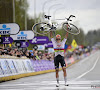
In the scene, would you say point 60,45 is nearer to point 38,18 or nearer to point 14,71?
point 14,71

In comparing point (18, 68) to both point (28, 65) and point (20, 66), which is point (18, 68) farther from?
point (28, 65)

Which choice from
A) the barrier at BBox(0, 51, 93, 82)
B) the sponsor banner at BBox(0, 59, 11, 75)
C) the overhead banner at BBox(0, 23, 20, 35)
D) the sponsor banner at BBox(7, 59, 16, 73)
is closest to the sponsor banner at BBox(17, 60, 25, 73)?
the barrier at BBox(0, 51, 93, 82)

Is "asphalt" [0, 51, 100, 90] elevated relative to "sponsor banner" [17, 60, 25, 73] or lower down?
elevated

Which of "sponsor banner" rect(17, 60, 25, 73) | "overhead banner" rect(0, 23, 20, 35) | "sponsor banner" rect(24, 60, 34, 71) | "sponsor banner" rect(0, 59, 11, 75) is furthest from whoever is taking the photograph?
"sponsor banner" rect(24, 60, 34, 71)

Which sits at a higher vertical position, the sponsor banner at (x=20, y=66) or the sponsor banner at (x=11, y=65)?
the sponsor banner at (x=11, y=65)

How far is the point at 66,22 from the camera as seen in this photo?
14.7 m

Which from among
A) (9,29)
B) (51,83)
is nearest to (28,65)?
(9,29)

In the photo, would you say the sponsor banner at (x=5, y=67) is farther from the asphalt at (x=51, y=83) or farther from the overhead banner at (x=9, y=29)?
the overhead banner at (x=9, y=29)

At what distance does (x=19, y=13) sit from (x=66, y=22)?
6359 cm

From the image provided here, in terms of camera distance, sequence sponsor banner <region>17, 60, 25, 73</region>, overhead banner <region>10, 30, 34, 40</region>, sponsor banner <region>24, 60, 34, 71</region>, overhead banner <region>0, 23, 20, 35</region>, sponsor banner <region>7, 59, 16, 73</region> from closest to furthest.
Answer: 1. sponsor banner <region>7, 59, 16, 73</region>
2. sponsor banner <region>17, 60, 25, 73</region>
3. overhead banner <region>0, 23, 20, 35</region>
4. sponsor banner <region>24, 60, 34, 71</region>
5. overhead banner <region>10, 30, 34, 40</region>

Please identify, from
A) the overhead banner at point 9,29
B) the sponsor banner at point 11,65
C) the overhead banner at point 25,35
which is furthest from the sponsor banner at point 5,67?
the overhead banner at point 25,35

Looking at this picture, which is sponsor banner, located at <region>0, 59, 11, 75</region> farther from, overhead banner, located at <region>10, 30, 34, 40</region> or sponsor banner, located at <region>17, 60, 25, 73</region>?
overhead banner, located at <region>10, 30, 34, 40</region>

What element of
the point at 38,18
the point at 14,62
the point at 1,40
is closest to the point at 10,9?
the point at 1,40

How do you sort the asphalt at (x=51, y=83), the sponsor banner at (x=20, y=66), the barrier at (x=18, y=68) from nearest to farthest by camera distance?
the asphalt at (x=51, y=83) → the barrier at (x=18, y=68) → the sponsor banner at (x=20, y=66)
